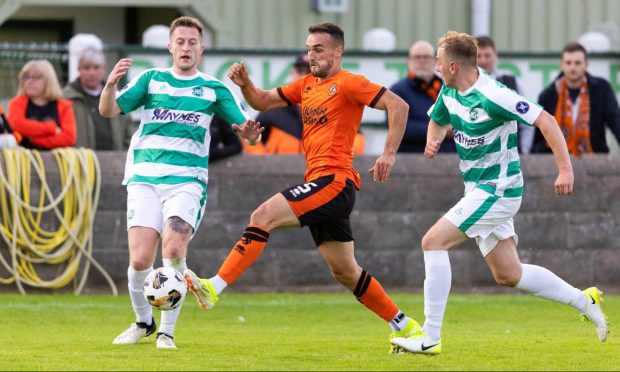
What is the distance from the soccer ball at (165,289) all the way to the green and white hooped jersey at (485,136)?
2.00 meters

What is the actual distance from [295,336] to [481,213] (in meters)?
2.38

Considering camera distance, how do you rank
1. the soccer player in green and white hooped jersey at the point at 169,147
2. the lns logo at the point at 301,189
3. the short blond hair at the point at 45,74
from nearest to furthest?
the lns logo at the point at 301,189
the soccer player in green and white hooped jersey at the point at 169,147
the short blond hair at the point at 45,74

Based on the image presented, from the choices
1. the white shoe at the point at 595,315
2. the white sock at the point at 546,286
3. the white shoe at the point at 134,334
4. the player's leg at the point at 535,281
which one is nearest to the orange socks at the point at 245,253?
the white shoe at the point at 134,334

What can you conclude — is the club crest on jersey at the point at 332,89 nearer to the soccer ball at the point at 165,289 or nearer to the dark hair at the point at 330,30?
the dark hair at the point at 330,30

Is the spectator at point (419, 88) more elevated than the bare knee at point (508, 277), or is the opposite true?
the spectator at point (419, 88)

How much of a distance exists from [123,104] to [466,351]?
2796 mm

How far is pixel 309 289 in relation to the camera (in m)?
14.8

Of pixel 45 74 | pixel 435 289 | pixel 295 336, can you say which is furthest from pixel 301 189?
pixel 45 74

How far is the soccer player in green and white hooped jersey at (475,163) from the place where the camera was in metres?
9.43

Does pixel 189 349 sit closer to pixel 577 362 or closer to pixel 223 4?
pixel 577 362

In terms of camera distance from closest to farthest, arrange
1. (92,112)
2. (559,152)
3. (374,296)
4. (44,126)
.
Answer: (559,152), (374,296), (44,126), (92,112)

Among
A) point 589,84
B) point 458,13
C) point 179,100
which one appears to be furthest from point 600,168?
point 179,100

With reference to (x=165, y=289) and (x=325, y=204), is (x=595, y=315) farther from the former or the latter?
(x=165, y=289)

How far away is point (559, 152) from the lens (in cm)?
931
